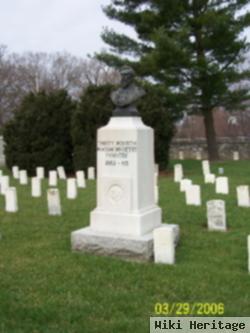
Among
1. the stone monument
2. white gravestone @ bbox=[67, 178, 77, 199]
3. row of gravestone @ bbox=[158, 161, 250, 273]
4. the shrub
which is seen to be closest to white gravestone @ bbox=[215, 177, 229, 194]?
row of gravestone @ bbox=[158, 161, 250, 273]

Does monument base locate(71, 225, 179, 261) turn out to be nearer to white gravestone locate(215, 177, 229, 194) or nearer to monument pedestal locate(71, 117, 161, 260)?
monument pedestal locate(71, 117, 161, 260)

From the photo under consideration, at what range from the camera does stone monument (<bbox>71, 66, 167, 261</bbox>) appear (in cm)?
580

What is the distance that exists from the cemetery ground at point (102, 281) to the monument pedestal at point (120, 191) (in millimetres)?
296

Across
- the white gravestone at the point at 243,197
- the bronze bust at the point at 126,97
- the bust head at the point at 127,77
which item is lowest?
the white gravestone at the point at 243,197

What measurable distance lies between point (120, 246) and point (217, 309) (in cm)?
188

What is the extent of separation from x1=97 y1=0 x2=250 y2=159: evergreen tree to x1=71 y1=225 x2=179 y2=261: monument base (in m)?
12.9

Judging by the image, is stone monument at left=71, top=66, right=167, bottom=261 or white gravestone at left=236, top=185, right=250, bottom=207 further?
white gravestone at left=236, top=185, right=250, bottom=207

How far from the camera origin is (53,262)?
5.39 metres

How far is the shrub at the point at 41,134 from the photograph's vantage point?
Result: 18359 mm

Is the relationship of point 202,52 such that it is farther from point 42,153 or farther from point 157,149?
point 42,153

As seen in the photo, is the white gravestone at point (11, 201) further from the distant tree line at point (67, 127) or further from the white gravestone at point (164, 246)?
the distant tree line at point (67, 127)

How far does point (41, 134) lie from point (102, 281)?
14493 millimetres

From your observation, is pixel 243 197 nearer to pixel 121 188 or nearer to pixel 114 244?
pixel 121 188

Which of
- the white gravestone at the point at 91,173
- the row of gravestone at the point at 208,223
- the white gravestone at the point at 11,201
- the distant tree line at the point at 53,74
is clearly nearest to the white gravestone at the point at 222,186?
the row of gravestone at the point at 208,223
